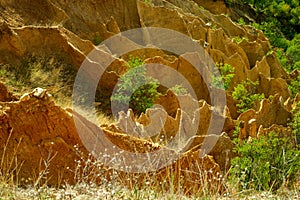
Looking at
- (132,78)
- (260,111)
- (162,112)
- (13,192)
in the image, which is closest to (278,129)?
(260,111)

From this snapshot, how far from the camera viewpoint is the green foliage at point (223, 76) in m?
19.2

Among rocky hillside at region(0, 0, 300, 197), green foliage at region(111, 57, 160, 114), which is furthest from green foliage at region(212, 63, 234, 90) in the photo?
green foliage at region(111, 57, 160, 114)

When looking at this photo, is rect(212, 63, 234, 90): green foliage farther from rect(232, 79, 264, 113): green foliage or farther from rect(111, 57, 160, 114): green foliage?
rect(111, 57, 160, 114): green foliage

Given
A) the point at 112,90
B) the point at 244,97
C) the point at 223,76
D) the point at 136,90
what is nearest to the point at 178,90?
the point at 136,90

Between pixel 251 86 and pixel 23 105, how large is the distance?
14050mm

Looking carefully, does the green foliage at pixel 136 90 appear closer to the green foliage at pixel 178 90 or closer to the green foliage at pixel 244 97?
the green foliage at pixel 178 90

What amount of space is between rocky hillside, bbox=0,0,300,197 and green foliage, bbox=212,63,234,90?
12 cm

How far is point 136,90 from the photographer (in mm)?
16969

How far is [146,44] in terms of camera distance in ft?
67.8

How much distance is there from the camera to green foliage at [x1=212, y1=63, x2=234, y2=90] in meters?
19.2

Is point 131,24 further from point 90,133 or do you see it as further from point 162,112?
point 90,133

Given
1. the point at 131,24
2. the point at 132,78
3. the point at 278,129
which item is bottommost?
the point at 278,129

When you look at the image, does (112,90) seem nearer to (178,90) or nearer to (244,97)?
(178,90)

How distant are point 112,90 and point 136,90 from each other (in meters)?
0.88
